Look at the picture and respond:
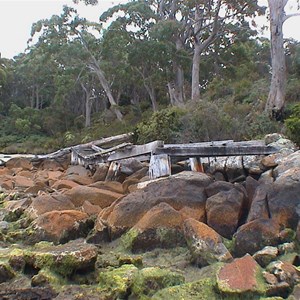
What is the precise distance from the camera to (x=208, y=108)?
45.3 feet

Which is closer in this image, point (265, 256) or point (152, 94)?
point (265, 256)

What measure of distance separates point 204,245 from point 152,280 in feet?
3.04

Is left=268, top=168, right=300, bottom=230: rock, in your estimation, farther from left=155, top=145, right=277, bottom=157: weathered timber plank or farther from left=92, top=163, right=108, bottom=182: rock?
left=92, top=163, right=108, bottom=182: rock

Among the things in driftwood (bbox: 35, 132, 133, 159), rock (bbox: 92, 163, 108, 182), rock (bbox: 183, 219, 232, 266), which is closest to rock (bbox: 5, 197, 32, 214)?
rock (bbox: 92, 163, 108, 182)

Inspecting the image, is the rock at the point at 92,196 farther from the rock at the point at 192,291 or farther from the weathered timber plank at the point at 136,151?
the rock at the point at 192,291

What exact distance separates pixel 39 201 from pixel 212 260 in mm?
3799

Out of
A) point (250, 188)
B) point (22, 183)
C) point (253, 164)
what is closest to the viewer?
point (250, 188)

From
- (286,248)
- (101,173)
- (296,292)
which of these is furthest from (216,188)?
(101,173)

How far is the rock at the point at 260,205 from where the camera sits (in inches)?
232

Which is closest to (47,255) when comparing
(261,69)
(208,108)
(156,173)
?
(156,173)

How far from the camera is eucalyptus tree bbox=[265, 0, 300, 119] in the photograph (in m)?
14.9

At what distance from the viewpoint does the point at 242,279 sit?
169 inches

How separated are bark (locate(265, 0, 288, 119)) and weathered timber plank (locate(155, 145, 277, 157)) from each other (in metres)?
6.52

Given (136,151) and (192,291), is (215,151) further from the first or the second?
(192,291)
